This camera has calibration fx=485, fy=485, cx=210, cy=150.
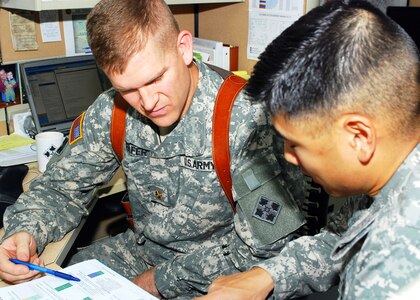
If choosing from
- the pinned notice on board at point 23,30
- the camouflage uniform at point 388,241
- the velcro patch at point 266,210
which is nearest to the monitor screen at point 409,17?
the velcro patch at point 266,210

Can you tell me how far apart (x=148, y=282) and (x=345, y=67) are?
0.85 metres

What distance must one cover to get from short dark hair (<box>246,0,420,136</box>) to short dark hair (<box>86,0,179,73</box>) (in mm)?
414

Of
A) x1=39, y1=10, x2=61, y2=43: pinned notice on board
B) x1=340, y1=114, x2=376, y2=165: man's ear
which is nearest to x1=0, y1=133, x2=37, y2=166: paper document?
x1=39, y1=10, x2=61, y2=43: pinned notice on board

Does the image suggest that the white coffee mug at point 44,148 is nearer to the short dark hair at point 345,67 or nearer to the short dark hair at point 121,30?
the short dark hair at point 121,30

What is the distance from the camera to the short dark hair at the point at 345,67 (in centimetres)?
Answer: 61

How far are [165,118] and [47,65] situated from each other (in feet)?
2.75

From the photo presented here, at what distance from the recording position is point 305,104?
64cm

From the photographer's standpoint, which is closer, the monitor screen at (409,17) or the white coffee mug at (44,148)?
the white coffee mug at (44,148)

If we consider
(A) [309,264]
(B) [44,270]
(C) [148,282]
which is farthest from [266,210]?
(B) [44,270]

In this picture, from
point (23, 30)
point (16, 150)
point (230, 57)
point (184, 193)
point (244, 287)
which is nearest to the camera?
point (244, 287)

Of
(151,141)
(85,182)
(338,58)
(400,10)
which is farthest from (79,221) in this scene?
(400,10)

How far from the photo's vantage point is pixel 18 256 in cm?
102

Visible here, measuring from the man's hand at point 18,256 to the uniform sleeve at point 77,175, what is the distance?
124 mm

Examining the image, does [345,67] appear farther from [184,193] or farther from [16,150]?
[16,150]
